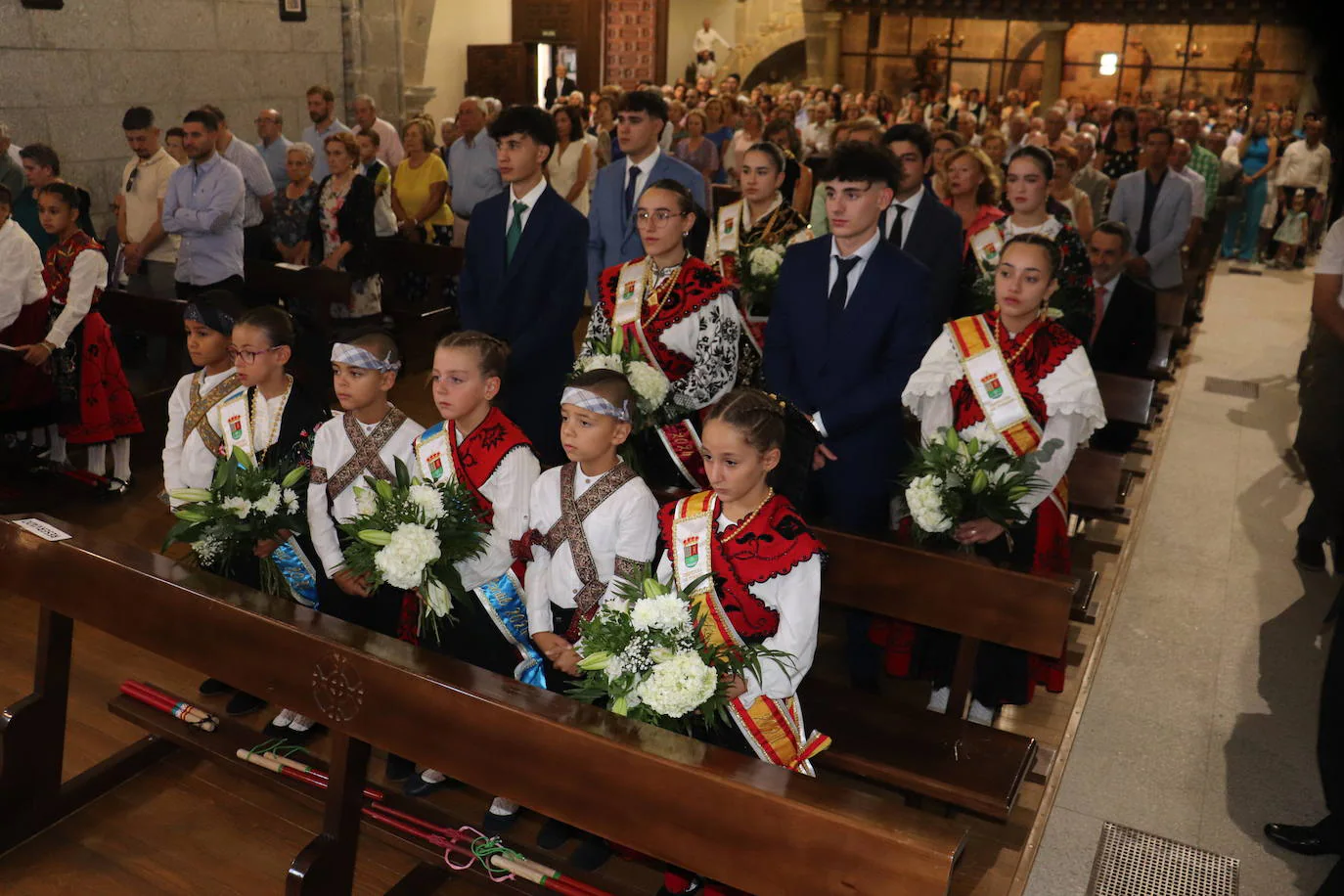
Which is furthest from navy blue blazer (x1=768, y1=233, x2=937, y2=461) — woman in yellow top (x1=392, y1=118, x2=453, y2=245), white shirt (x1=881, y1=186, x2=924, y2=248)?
woman in yellow top (x1=392, y1=118, x2=453, y2=245)

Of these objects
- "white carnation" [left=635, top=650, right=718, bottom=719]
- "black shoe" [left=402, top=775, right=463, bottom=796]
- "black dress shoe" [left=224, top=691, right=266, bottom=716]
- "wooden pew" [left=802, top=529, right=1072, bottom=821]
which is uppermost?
"white carnation" [left=635, top=650, right=718, bottom=719]

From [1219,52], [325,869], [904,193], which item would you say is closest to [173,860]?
[325,869]

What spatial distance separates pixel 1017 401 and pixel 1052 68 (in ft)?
70.1

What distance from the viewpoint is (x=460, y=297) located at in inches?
179

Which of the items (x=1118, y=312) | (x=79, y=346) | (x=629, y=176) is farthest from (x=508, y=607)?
(x=1118, y=312)

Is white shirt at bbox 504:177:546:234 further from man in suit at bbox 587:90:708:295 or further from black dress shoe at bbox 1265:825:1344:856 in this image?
black dress shoe at bbox 1265:825:1344:856

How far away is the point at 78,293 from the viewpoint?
17.3 ft

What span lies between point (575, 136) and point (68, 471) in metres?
5.45

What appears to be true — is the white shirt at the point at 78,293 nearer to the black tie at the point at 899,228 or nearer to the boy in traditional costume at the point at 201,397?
the boy in traditional costume at the point at 201,397

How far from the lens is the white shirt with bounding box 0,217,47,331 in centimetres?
508

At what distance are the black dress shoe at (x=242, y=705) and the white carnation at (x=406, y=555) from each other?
1.22 meters

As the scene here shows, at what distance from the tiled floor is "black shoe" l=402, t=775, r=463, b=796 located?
5.50 ft

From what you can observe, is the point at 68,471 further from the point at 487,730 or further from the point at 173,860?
the point at 487,730

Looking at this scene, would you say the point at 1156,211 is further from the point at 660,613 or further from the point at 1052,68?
the point at 1052,68
